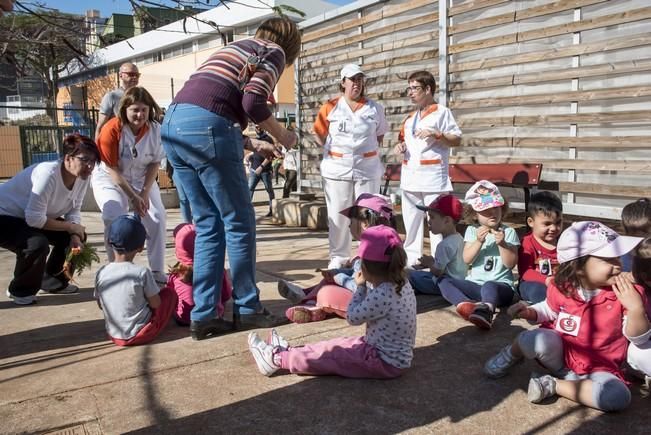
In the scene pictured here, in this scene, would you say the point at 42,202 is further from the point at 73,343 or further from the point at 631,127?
the point at 631,127

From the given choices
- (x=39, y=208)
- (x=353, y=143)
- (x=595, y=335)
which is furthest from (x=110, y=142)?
(x=595, y=335)

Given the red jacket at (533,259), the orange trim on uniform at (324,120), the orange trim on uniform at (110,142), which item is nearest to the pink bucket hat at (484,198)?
the red jacket at (533,259)

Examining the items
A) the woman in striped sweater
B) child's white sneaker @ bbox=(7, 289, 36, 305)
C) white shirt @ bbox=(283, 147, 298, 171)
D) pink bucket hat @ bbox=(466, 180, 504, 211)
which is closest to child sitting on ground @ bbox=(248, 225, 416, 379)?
the woman in striped sweater

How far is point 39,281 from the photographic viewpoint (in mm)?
4352

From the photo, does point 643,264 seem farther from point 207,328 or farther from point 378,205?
point 207,328

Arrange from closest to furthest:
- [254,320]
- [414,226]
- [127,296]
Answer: [127,296], [254,320], [414,226]

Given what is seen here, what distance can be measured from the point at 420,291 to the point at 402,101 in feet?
12.7

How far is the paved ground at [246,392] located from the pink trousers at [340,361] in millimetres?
49

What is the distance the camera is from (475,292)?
379 centimetres

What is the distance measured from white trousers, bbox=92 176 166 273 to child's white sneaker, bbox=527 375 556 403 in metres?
2.99

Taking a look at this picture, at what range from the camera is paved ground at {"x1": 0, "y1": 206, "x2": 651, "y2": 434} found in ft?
7.55

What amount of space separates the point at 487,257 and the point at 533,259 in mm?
308

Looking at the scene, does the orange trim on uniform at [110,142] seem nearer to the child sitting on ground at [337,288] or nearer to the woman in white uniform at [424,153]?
the child sitting on ground at [337,288]

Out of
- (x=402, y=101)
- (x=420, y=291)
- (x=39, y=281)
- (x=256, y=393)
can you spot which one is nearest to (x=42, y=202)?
(x=39, y=281)
